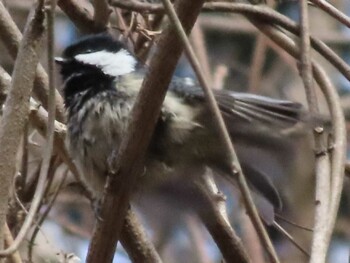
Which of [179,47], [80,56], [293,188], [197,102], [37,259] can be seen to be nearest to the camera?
[179,47]

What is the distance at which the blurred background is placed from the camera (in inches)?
69.5

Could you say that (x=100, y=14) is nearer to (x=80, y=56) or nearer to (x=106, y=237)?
(x=80, y=56)

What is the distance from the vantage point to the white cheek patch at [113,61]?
1682 mm

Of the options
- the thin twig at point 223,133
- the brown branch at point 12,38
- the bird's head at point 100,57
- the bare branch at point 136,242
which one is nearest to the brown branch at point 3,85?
the brown branch at point 12,38

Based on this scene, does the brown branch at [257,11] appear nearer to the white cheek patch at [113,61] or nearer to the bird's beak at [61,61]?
the white cheek patch at [113,61]

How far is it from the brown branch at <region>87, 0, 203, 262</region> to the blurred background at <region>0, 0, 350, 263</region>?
0.65ft

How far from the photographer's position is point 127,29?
1.86m

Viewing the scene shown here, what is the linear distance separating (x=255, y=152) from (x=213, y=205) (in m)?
0.24

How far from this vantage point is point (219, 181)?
5.58 feet

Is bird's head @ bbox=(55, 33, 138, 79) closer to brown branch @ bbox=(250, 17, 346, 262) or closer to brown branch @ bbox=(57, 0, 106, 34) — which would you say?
brown branch @ bbox=(57, 0, 106, 34)

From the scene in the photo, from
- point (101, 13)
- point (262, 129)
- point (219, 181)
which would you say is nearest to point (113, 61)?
point (101, 13)

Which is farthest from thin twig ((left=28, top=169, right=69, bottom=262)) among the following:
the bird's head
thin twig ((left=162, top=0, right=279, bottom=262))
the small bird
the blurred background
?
thin twig ((left=162, top=0, right=279, bottom=262))

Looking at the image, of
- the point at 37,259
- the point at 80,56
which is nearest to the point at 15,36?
the point at 80,56

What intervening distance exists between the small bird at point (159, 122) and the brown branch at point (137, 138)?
0.47ft
